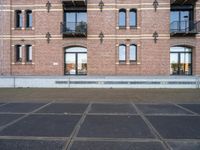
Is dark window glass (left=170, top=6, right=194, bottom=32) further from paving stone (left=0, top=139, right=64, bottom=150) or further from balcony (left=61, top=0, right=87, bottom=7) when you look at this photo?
paving stone (left=0, top=139, right=64, bottom=150)

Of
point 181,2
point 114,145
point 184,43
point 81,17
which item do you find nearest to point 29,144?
point 114,145

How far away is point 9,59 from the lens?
2073 centimetres

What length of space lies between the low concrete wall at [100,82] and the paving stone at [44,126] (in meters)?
10.8

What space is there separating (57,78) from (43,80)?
1.25 m

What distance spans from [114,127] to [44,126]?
6.74 ft

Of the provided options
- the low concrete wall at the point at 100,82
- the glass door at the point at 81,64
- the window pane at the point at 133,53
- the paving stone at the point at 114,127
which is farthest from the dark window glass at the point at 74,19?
the paving stone at the point at 114,127

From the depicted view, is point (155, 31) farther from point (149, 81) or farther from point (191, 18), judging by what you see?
point (149, 81)

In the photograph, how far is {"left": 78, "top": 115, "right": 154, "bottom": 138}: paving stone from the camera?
522cm

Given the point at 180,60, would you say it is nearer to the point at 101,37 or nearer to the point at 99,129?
the point at 101,37

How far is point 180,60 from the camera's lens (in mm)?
20531

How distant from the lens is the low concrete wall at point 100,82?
17616 mm

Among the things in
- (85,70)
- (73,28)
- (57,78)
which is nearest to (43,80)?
(57,78)

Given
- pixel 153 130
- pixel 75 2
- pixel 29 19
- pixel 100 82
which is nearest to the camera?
pixel 153 130

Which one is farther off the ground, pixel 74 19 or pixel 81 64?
pixel 74 19
